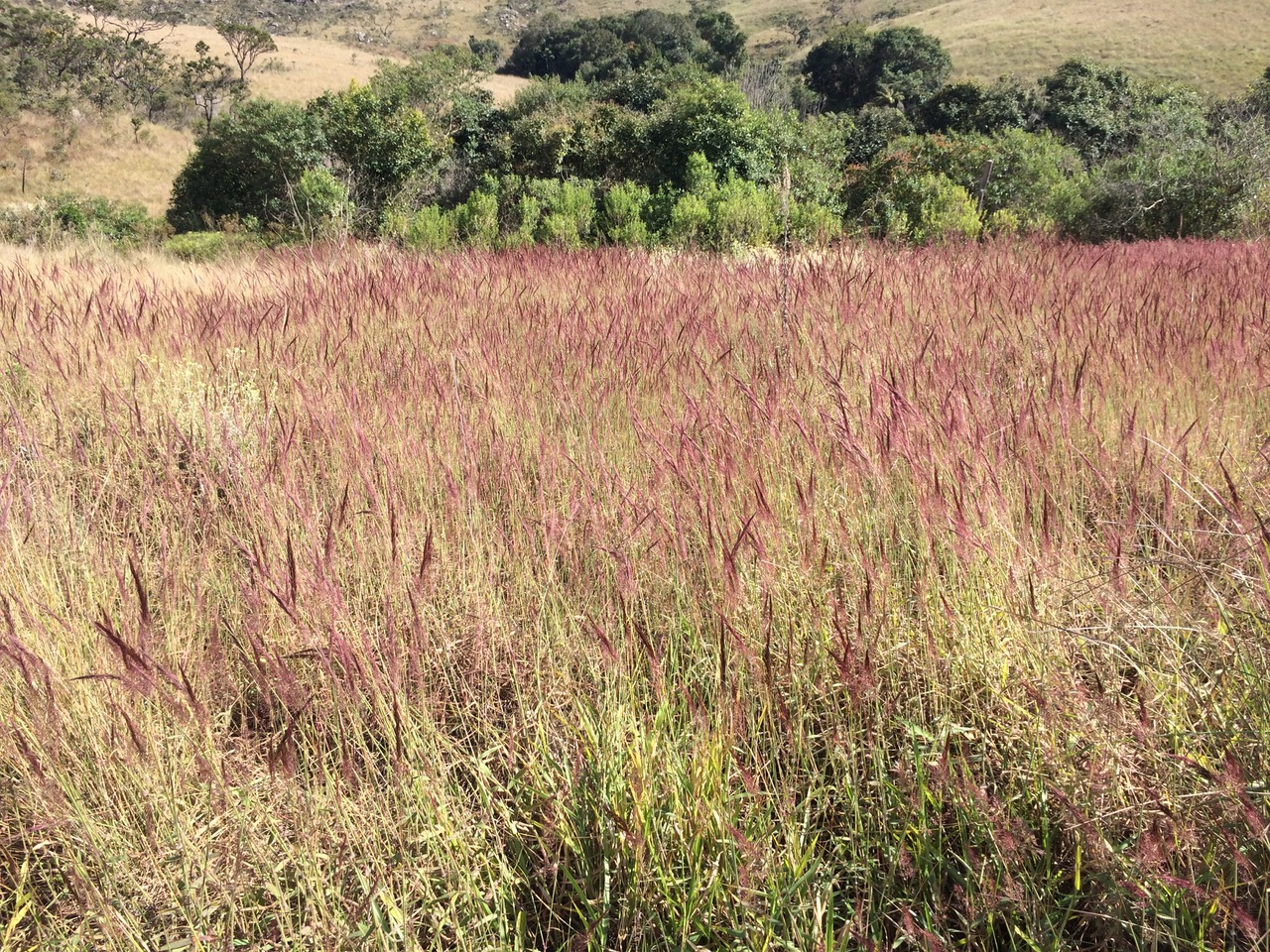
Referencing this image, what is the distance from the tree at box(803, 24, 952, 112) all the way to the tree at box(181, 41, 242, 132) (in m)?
31.9

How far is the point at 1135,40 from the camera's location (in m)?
45.5

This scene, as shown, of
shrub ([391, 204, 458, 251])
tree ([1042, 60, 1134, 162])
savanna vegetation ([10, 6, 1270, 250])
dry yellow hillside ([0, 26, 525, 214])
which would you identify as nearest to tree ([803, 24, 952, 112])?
savanna vegetation ([10, 6, 1270, 250])

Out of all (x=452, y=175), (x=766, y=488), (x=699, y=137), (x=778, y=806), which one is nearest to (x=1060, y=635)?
(x=778, y=806)

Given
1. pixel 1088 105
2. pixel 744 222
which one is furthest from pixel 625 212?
pixel 1088 105

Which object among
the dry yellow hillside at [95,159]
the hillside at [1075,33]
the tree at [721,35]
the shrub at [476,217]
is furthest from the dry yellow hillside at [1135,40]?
the dry yellow hillside at [95,159]

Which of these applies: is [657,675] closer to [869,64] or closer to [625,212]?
[625,212]

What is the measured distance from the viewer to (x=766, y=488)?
72.2 inches

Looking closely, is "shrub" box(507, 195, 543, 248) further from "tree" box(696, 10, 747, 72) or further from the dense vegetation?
"tree" box(696, 10, 747, 72)

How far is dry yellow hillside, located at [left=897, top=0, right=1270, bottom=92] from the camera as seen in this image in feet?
134

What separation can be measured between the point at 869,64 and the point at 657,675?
4918 centimetres

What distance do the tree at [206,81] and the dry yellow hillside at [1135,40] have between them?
42.1 metres

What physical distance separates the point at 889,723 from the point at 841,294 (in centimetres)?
280

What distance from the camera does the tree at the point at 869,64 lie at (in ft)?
136

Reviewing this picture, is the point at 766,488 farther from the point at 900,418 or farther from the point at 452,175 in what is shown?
the point at 452,175
